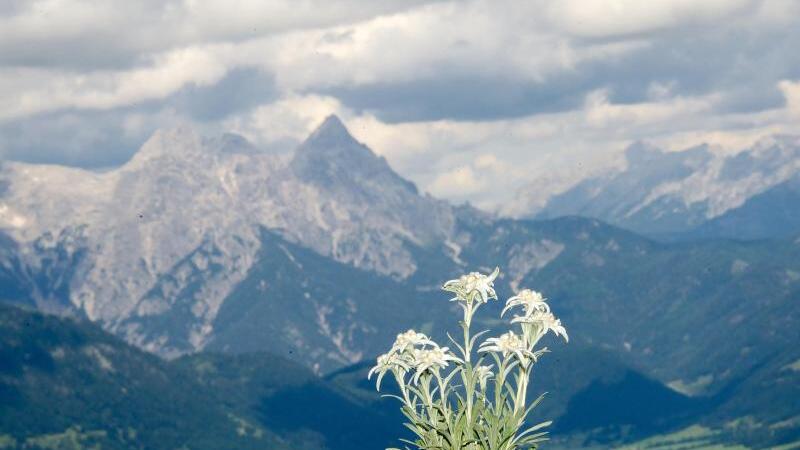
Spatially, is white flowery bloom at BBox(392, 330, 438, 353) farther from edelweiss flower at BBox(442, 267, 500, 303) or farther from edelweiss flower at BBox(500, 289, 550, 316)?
edelweiss flower at BBox(500, 289, 550, 316)

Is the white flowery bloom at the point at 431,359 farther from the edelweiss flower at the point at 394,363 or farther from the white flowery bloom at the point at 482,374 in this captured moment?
the white flowery bloom at the point at 482,374

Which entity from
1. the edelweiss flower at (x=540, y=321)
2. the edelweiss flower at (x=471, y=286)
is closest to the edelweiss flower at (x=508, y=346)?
the edelweiss flower at (x=540, y=321)

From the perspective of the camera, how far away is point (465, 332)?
4228 centimetres

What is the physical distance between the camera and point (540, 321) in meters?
40.5

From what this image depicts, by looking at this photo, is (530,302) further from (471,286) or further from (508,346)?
(471,286)

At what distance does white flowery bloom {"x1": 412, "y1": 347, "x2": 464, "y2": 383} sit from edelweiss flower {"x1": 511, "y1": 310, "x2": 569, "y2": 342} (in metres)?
2.26

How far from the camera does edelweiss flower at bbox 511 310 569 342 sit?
131 ft

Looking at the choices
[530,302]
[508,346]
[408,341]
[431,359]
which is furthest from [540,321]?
[408,341]

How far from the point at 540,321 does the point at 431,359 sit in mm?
3530

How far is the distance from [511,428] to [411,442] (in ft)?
13.3

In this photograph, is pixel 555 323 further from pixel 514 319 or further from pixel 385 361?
pixel 385 361

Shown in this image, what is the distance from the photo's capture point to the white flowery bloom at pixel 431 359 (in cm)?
3988

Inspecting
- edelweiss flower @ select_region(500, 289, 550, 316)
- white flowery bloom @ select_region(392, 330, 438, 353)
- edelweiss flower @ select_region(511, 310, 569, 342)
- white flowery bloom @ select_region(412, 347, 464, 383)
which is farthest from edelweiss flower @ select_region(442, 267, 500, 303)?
white flowery bloom @ select_region(412, 347, 464, 383)

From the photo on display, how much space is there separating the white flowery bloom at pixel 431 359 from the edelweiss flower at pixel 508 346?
1.03m
